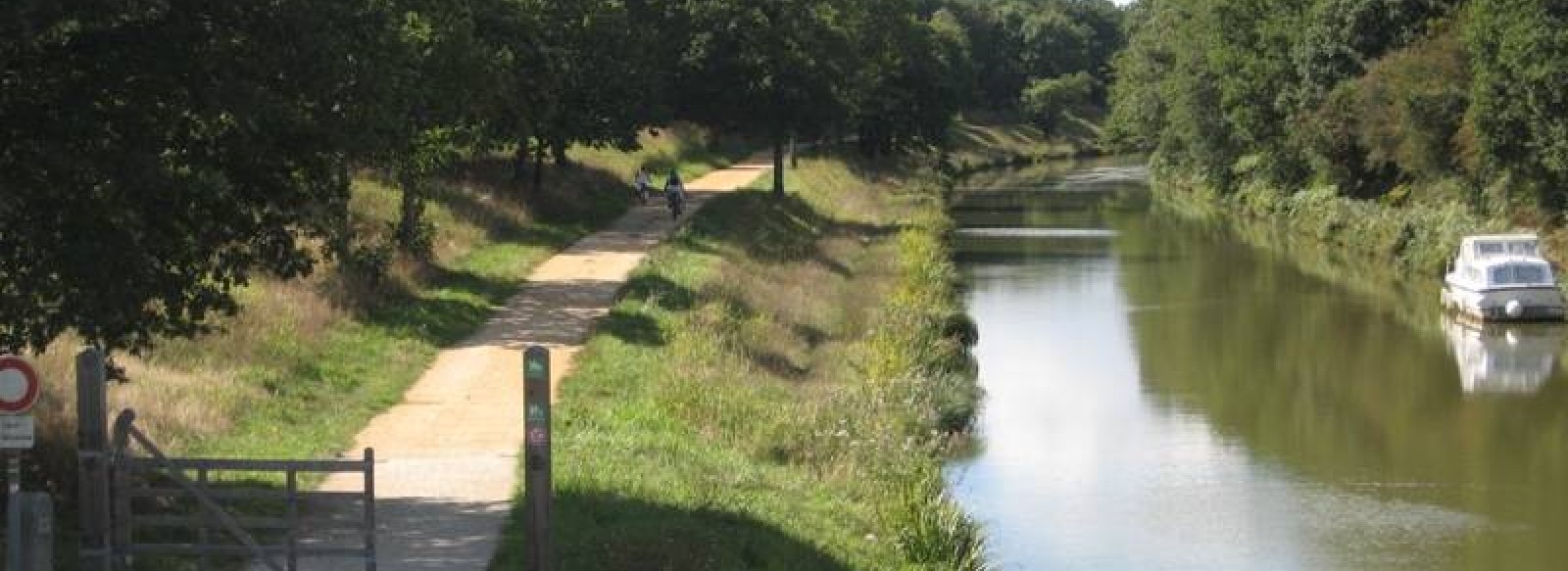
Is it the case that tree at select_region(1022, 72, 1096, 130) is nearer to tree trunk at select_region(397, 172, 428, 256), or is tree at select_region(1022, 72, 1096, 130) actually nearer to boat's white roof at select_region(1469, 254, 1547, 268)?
boat's white roof at select_region(1469, 254, 1547, 268)

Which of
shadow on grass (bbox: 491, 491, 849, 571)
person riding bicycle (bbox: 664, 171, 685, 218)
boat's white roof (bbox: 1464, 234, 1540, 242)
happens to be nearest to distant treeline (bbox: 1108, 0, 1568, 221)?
boat's white roof (bbox: 1464, 234, 1540, 242)

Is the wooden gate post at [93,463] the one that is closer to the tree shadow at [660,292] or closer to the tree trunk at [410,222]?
the tree shadow at [660,292]

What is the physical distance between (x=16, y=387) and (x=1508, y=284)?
37489mm

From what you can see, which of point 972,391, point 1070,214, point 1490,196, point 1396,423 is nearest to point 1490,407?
point 1396,423

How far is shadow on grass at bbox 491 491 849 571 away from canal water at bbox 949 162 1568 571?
5.36 metres

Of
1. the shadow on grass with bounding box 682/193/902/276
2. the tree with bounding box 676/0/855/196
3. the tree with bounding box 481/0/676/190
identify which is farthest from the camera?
the tree with bounding box 676/0/855/196

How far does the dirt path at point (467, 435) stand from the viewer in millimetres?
16141

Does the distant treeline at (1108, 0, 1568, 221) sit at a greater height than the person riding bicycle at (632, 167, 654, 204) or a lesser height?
greater

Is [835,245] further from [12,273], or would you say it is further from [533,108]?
[12,273]

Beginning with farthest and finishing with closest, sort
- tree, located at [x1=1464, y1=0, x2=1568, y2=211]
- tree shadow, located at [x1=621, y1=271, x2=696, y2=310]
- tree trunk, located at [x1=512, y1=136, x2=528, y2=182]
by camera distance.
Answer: tree, located at [x1=1464, y1=0, x2=1568, y2=211], tree trunk, located at [x1=512, y1=136, x2=528, y2=182], tree shadow, located at [x1=621, y1=271, x2=696, y2=310]

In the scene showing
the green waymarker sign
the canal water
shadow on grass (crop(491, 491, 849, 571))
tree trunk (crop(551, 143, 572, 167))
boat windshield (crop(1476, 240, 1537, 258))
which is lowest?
the canal water

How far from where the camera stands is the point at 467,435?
843 inches

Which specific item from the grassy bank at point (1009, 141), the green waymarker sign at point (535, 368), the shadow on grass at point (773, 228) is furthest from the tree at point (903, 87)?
the green waymarker sign at point (535, 368)

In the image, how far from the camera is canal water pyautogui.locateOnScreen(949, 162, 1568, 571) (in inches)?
946
